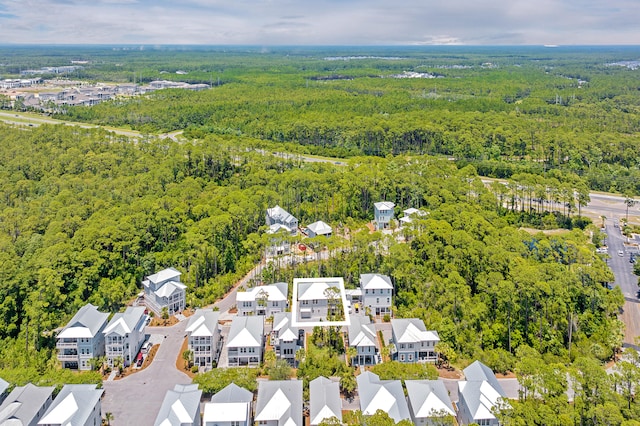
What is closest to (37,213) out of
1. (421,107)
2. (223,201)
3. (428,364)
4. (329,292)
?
(223,201)

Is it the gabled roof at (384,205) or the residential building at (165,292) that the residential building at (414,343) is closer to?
the residential building at (165,292)

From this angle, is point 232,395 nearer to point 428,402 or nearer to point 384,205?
point 428,402

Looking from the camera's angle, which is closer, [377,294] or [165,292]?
[165,292]

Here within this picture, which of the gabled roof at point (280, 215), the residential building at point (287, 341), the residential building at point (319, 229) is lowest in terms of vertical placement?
the residential building at point (287, 341)

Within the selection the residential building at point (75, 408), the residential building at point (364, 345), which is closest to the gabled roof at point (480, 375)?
the residential building at point (364, 345)

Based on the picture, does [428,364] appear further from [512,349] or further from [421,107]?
[421,107]

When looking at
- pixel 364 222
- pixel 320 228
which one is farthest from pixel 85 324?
pixel 364 222

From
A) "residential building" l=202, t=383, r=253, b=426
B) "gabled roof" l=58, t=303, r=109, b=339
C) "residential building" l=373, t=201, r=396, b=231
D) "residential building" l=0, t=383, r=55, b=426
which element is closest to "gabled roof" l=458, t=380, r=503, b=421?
"residential building" l=202, t=383, r=253, b=426
